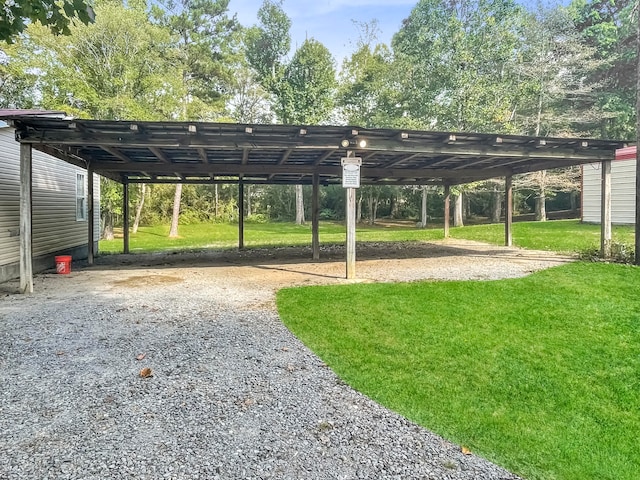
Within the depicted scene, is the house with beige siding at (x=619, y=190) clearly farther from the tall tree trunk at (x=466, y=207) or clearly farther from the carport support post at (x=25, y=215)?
the carport support post at (x=25, y=215)

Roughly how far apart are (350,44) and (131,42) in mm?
15710

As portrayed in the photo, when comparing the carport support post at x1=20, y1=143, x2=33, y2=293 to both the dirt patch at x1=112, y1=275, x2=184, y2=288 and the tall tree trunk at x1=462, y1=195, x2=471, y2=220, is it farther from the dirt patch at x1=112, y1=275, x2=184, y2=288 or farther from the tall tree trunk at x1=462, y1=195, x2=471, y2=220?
the tall tree trunk at x1=462, y1=195, x2=471, y2=220

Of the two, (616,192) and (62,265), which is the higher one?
(616,192)

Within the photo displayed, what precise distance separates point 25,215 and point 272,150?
14.5ft

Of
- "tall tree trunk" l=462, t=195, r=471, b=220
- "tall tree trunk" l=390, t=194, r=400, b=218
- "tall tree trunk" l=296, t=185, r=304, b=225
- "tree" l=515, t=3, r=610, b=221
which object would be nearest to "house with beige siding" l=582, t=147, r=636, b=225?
"tree" l=515, t=3, r=610, b=221

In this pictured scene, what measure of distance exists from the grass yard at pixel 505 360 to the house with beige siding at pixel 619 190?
454 inches

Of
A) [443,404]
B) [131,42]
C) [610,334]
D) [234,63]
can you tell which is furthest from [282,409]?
[234,63]

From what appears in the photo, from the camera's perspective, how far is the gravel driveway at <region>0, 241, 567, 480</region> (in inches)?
91.0

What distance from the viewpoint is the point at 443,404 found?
311cm

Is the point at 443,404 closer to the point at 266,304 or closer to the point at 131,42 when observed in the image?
the point at 266,304

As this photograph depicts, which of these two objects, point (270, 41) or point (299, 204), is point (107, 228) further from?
point (270, 41)

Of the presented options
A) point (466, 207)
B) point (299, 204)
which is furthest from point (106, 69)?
point (466, 207)

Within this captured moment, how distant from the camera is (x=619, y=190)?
16172 mm

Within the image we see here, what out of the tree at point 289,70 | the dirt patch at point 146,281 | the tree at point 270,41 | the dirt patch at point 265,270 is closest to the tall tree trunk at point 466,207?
the tree at point 289,70
